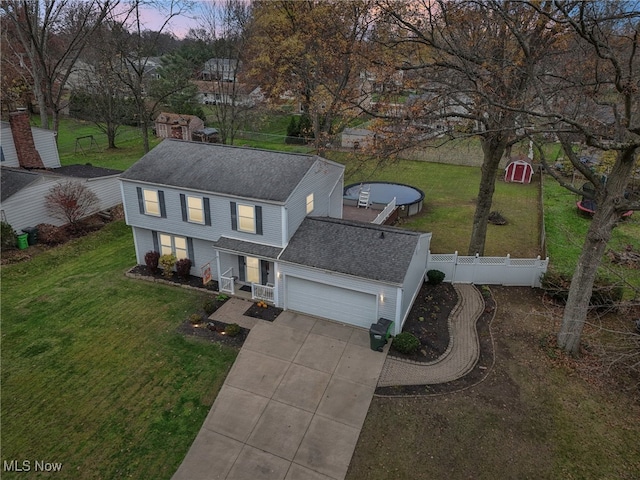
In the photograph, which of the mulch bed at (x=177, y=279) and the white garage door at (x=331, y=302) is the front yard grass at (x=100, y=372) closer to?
the mulch bed at (x=177, y=279)

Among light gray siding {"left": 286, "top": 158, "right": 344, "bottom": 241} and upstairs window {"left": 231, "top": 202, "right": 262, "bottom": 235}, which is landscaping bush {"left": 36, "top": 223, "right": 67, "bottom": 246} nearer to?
upstairs window {"left": 231, "top": 202, "right": 262, "bottom": 235}

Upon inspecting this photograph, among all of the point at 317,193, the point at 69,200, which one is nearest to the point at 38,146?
the point at 69,200

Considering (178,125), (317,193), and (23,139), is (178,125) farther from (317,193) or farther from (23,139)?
(317,193)

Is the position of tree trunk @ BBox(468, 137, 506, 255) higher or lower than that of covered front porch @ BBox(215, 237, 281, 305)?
higher

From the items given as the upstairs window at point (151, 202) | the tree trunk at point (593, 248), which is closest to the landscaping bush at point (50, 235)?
the upstairs window at point (151, 202)

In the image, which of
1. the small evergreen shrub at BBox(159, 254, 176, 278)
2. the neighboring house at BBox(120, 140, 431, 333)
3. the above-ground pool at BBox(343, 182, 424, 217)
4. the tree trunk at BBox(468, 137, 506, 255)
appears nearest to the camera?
the neighboring house at BBox(120, 140, 431, 333)

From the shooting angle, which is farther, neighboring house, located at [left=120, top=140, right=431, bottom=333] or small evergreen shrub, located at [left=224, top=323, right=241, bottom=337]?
neighboring house, located at [left=120, top=140, right=431, bottom=333]

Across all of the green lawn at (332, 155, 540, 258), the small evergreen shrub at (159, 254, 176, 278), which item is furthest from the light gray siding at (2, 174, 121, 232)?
the green lawn at (332, 155, 540, 258)
